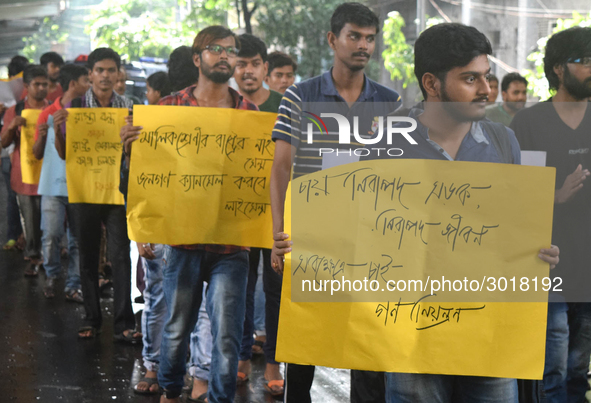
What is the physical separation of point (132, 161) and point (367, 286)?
182cm

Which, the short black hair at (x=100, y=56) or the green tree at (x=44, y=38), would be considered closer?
the short black hair at (x=100, y=56)

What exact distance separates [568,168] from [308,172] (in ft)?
4.29

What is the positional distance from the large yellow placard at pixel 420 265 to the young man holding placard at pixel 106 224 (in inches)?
134

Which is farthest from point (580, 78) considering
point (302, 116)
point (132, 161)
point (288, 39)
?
point (288, 39)

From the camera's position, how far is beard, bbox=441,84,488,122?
2.41m

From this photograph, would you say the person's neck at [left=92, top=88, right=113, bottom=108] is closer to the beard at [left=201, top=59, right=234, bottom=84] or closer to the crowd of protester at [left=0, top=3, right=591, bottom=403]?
the crowd of protester at [left=0, top=3, right=591, bottom=403]

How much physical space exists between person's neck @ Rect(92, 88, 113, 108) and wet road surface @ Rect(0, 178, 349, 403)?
190cm

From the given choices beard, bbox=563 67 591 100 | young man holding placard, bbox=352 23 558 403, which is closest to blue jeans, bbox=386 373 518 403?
young man holding placard, bbox=352 23 558 403

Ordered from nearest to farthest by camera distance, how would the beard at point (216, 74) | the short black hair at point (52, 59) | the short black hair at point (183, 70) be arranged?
1. the beard at point (216, 74)
2. the short black hair at point (183, 70)
3. the short black hair at point (52, 59)

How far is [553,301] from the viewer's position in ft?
12.1

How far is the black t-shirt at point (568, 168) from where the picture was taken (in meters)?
3.63

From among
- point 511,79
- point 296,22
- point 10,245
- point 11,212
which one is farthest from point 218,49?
point 296,22

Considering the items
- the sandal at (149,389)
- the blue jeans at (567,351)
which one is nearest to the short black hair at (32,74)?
the sandal at (149,389)

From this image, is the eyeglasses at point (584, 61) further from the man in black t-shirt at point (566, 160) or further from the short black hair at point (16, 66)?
the short black hair at point (16, 66)
